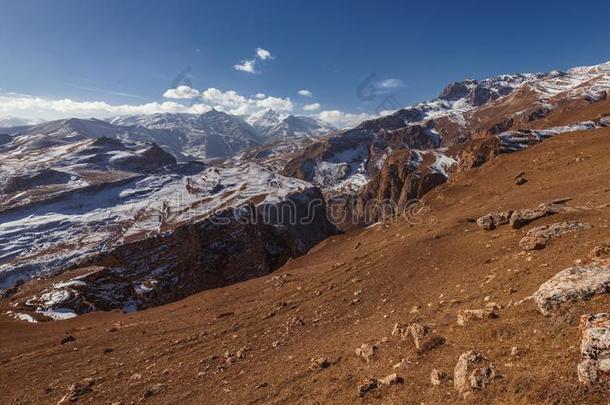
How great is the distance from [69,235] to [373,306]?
5278 inches

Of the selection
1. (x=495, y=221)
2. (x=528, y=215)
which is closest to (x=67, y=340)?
(x=495, y=221)

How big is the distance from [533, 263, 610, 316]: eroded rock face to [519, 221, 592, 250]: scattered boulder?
5991 mm

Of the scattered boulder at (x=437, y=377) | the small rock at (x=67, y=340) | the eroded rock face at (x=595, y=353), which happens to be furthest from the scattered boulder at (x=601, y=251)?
the small rock at (x=67, y=340)

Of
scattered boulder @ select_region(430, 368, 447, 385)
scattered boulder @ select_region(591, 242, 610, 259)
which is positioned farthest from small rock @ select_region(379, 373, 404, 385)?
scattered boulder @ select_region(591, 242, 610, 259)

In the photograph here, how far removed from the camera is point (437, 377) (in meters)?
9.71

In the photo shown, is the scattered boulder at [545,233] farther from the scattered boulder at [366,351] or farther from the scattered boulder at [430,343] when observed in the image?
the scattered boulder at [366,351]

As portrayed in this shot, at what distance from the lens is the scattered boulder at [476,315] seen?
11.9 metres

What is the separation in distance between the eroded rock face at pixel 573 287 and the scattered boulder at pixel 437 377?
11.1 feet

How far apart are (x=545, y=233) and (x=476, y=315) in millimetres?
7996

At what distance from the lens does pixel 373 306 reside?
18.4 metres

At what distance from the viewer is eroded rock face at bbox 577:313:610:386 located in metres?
7.29

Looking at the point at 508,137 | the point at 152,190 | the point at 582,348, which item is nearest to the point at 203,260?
the point at 508,137

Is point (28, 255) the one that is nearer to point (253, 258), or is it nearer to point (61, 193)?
point (61, 193)

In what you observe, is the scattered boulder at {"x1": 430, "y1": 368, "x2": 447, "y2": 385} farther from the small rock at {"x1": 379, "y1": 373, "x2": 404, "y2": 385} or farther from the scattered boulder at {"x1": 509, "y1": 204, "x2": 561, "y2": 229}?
the scattered boulder at {"x1": 509, "y1": 204, "x2": 561, "y2": 229}
